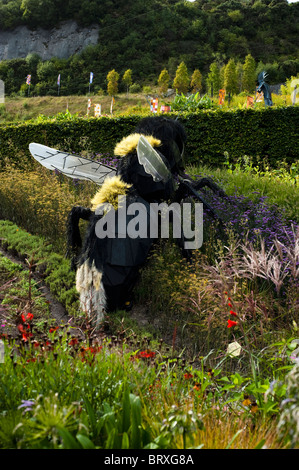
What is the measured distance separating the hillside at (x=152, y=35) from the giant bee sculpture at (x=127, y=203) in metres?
53.0

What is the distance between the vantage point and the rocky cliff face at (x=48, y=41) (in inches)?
2820

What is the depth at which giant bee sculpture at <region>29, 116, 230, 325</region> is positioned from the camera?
3.40 metres

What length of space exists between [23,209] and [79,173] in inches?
128

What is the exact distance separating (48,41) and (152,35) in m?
21.9

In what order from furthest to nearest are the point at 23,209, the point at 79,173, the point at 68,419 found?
the point at 23,209 < the point at 79,173 < the point at 68,419

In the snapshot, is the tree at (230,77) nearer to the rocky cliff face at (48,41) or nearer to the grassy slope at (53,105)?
the grassy slope at (53,105)

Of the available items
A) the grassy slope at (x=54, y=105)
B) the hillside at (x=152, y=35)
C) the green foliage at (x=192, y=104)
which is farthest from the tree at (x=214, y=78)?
the green foliage at (x=192, y=104)

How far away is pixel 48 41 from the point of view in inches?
2879

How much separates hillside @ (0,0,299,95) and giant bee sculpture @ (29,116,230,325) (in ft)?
174

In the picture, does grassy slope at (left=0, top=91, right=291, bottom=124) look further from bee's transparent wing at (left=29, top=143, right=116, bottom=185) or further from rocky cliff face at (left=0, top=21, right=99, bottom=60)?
bee's transparent wing at (left=29, top=143, right=116, bottom=185)

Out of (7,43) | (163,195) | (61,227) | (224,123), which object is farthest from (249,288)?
(7,43)

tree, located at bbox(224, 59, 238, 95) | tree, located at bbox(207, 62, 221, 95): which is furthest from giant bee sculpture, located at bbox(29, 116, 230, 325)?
tree, located at bbox(207, 62, 221, 95)
